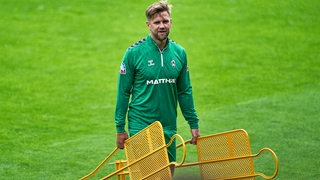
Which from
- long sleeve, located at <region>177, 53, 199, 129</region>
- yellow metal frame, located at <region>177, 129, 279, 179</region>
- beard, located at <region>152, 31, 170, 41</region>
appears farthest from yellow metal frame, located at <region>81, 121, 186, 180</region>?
beard, located at <region>152, 31, 170, 41</region>

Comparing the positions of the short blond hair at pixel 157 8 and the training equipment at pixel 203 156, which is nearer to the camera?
the training equipment at pixel 203 156

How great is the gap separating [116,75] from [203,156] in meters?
8.75

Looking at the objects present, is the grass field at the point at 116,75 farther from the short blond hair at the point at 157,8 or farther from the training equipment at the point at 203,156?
the short blond hair at the point at 157,8

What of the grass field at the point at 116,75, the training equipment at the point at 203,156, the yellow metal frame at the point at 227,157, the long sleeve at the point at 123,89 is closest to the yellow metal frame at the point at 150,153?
the training equipment at the point at 203,156

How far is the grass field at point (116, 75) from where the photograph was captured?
40.7 feet

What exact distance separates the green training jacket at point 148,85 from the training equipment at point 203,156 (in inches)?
11.9

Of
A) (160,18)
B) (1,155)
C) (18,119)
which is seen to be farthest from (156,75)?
(18,119)

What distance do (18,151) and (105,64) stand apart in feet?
19.9

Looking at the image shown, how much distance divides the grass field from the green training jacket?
2.61 m

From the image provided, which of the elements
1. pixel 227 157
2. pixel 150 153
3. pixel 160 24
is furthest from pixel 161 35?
pixel 227 157

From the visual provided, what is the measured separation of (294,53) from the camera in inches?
744

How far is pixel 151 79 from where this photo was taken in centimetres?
859

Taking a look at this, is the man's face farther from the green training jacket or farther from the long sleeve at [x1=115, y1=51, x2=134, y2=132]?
the long sleeve at [x1=115, y1=51, x2=134, y2=132]

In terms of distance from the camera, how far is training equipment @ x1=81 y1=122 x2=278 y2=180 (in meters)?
8.07
